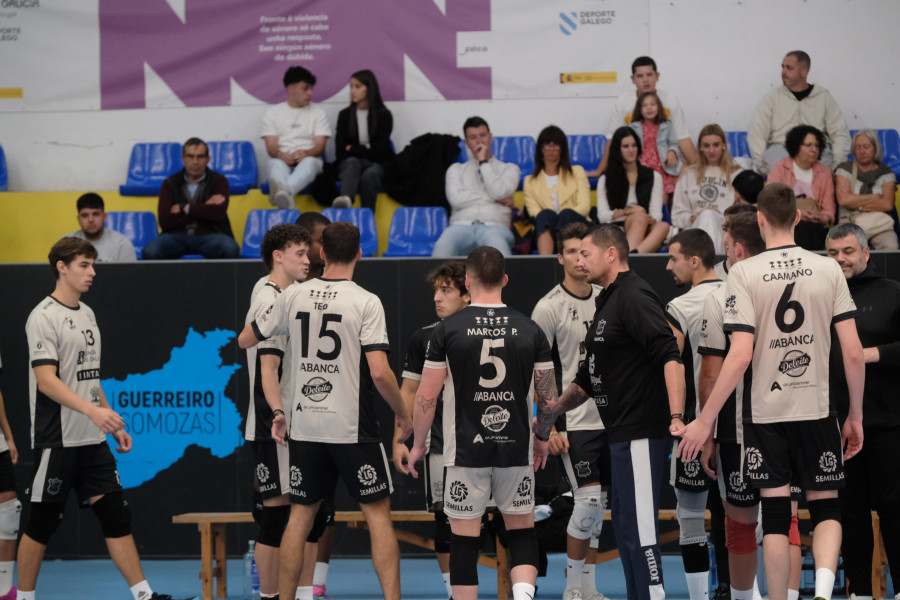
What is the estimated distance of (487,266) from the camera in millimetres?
5219

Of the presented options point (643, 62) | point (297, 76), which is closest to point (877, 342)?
point (643, 62)

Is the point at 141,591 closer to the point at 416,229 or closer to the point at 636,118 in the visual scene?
the point at 416,229

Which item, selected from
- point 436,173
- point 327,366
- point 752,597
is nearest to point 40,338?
point 327,366

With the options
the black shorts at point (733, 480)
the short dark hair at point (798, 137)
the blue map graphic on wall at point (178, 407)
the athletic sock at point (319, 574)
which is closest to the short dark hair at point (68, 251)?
the blue map graphic on wall at point (178, 407)

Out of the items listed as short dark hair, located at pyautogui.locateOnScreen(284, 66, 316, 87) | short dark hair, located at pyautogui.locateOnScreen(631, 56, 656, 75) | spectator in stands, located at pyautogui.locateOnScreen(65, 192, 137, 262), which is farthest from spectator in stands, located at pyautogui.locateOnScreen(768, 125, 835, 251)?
spectator in stands, located at pyautogui.locateOnScreen(65, 192, 137, 262)

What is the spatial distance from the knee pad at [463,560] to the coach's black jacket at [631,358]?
885 mm

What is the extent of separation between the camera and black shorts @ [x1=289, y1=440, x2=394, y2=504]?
5621 millimetres

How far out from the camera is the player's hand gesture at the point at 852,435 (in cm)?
509

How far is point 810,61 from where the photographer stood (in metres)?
11.1

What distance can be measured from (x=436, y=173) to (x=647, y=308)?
5618 millimetres

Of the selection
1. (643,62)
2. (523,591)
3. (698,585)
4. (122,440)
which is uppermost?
(643,62)

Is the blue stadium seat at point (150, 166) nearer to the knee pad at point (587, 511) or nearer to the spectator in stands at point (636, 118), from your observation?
the spectator in stands at point (636, 118)

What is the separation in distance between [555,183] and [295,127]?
119 inches

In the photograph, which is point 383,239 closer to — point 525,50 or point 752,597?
point 525,50
